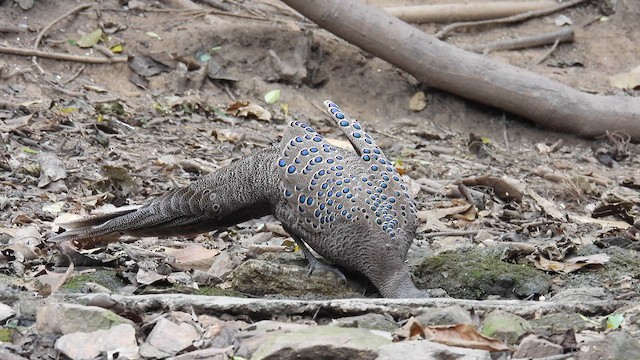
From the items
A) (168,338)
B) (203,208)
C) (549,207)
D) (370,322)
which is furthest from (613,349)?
(549,207)

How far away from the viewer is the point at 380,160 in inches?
203

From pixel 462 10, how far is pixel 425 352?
8620 mm

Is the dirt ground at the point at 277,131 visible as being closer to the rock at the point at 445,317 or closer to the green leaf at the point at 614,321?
the green leaf at the point at 614,321

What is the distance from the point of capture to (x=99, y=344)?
3.61 metres

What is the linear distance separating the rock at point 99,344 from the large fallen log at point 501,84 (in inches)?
253

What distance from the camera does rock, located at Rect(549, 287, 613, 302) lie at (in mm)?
4500

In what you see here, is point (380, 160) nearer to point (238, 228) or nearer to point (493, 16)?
point (238, 228)

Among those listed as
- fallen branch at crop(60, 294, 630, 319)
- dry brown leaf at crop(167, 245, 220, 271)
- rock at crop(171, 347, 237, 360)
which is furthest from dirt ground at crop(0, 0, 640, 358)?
rock at crop(171, 347, 237, 360)

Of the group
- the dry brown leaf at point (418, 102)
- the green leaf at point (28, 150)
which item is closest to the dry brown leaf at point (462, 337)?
the green leaf at point (28, 150)

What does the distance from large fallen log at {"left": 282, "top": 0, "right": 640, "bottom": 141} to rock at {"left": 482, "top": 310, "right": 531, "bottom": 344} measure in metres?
6.07

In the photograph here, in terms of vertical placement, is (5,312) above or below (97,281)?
above

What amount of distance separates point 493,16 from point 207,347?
8763 mm

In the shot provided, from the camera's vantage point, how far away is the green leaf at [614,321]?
13.2 feet

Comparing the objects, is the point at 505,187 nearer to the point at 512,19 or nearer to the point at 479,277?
the point at 479,277
